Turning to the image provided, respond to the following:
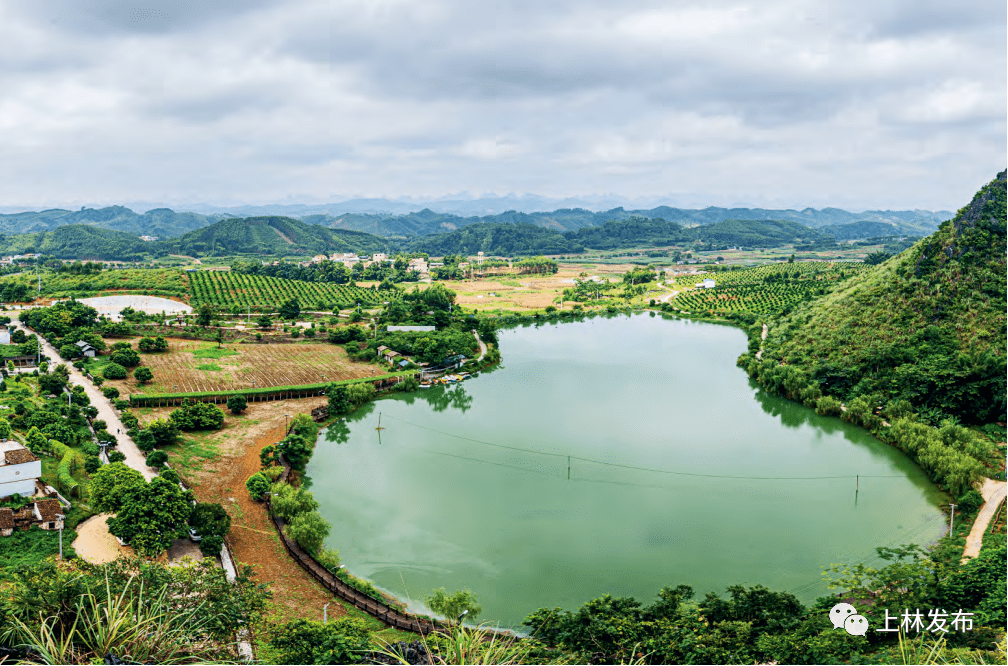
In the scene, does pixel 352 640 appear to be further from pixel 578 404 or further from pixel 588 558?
pixel 578 404

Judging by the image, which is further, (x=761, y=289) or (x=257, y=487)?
(x=761, y=289)

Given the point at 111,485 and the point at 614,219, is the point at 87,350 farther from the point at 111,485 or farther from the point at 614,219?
the point at 614,219

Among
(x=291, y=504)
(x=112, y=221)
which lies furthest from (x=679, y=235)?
(x=112, y=221)

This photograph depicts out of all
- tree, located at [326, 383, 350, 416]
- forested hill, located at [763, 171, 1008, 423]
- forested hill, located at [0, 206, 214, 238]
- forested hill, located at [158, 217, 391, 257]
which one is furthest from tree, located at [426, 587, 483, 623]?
forested hill, located at [0, 206, 214, 238]

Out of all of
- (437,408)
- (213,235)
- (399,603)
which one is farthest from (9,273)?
(399,603)

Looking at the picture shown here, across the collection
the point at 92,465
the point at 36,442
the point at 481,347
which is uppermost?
the point at 481,347

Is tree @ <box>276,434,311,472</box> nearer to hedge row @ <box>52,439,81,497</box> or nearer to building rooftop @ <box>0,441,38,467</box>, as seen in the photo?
hedge row @ <box>52,439,81,497</box>

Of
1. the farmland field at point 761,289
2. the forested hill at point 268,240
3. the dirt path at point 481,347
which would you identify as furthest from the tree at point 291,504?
the forested hill at point 268,240

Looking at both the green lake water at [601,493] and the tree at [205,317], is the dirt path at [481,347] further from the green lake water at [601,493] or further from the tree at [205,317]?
the tree at [205,317]
